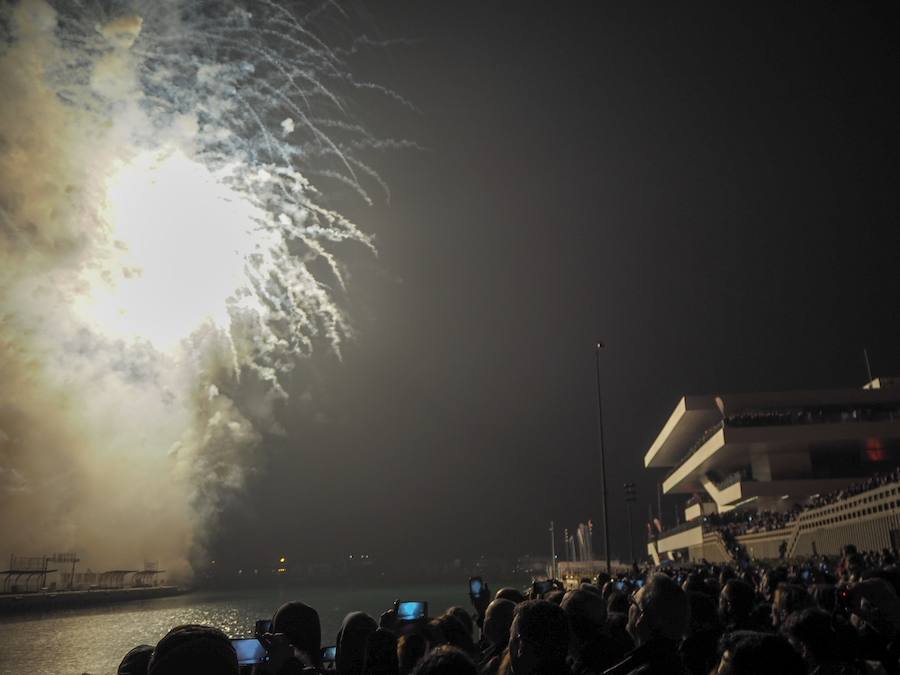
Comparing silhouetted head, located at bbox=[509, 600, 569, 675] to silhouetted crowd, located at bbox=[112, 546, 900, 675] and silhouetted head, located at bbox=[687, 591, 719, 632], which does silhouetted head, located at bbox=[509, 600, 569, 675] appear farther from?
silhouetted head, located at bbox=[687, 591, 719, 632]

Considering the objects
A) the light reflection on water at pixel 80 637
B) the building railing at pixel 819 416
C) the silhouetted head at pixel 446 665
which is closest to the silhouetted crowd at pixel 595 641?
the silhouetted head at pixel 446 665

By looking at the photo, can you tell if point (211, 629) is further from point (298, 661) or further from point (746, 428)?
point (746, 428)

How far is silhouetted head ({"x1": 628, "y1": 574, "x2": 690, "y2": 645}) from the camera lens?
13.0ft

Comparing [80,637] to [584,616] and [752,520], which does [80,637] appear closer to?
[752,520]

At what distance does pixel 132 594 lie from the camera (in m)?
124

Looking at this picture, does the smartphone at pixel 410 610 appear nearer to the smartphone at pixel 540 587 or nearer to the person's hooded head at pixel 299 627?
the person's hooded head at pixel 299 627

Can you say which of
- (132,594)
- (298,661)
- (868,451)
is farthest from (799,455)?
(132,594)

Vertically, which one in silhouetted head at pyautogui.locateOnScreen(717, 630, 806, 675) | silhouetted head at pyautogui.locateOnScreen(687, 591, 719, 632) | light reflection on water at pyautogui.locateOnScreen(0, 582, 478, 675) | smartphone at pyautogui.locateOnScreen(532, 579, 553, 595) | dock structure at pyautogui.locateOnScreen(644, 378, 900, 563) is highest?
dock structure at pyautogui.locateOnScreen(644, 378, 900, 563)

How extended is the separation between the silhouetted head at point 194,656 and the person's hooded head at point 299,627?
1919mm

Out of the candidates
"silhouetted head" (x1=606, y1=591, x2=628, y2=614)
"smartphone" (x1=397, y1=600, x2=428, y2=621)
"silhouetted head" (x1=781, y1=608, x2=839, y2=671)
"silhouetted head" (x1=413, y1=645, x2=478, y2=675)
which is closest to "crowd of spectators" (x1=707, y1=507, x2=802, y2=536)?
"silhouetted head" (x1=606, y1=591, x2=628, y2=614)

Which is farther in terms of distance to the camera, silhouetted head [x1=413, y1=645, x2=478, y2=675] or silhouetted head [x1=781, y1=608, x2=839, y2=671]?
silhouetted head [x1=781, y1=608, x2=839, y2=671]

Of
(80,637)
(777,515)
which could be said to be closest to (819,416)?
(777,515)

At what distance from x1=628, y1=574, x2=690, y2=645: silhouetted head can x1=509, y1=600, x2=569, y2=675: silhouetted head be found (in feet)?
2.18

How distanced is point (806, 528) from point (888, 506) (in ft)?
36.0
